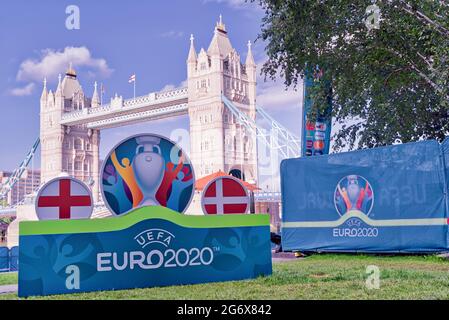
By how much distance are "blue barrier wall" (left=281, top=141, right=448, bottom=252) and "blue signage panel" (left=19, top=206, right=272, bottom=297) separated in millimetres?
5375

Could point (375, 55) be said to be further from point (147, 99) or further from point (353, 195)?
point (147, 99)

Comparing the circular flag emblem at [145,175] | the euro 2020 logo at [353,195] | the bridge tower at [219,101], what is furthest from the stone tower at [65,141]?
the circular flag emblem at [145,175]

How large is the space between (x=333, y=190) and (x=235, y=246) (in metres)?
6.63

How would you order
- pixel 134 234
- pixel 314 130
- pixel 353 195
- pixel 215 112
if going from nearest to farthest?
pixel 134 234 → pixel 353 195 → pixel 314 130 → pixel 215 112

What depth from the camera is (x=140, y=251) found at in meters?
7.93

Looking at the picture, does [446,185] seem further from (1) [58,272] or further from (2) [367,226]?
(1) [58,272]

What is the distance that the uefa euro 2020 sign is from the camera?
24.2ft

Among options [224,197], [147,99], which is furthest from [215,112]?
[224,197]

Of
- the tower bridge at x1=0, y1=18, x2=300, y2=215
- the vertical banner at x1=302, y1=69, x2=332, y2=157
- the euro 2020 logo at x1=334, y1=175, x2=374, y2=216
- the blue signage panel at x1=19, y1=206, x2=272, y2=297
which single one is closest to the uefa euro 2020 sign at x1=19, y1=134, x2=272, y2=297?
the blue signage panel at x1=19, y1=206, x2=272, y2=297

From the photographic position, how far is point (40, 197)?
7.51 metres

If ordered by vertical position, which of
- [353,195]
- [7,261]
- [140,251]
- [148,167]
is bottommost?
[7,261]

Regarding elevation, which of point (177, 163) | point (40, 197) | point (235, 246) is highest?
point (177, 163)

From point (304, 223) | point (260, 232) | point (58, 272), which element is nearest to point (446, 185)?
point (304, 223)

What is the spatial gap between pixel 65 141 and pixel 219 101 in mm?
45872
